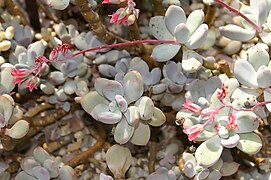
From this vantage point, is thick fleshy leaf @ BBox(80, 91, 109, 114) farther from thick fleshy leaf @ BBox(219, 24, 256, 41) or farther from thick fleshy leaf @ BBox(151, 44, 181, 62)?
thick fleshy leaf @ BBox(219, 24, 256, 41)

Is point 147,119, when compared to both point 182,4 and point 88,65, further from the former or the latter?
point 182,4

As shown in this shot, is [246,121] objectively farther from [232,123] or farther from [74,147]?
[74,147]

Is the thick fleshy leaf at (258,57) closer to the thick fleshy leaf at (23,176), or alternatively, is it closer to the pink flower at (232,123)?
the pink flower at (232,123)

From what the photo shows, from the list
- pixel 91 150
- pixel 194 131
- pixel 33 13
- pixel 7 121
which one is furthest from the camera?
pixel 33 13

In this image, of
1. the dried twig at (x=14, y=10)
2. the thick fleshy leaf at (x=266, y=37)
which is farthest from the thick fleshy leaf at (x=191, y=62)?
the dried twig at (x=14, y=10)

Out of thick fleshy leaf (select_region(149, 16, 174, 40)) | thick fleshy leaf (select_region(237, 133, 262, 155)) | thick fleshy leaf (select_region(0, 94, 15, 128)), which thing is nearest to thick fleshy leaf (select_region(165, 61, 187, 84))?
thick fleshy leaf (select_region(149, 16, 174, 40))

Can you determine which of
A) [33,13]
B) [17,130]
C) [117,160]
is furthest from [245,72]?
[33,13]

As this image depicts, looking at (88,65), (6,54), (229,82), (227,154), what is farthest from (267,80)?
(6,54)
